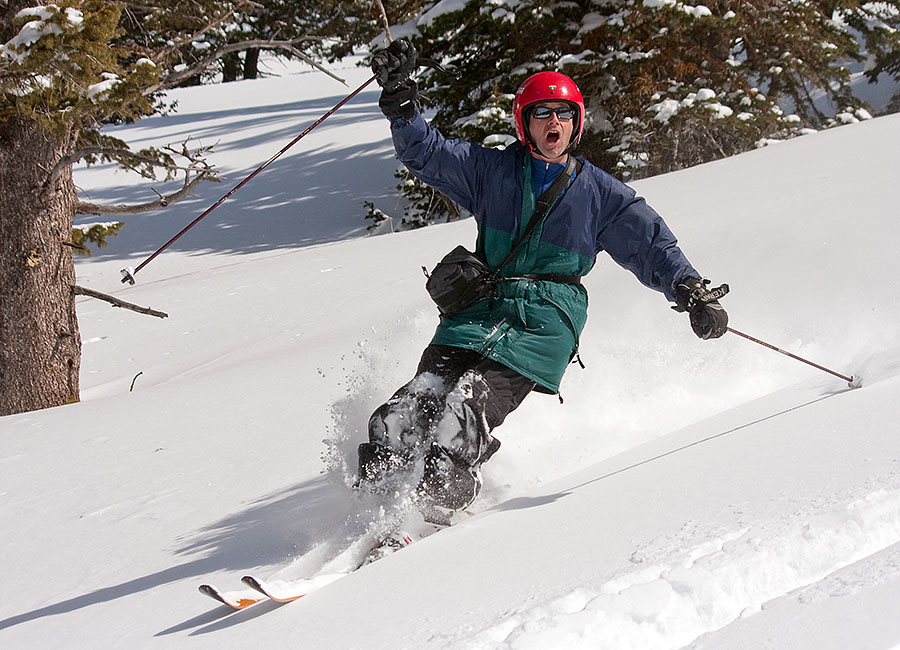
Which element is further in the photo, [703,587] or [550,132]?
[550,132]

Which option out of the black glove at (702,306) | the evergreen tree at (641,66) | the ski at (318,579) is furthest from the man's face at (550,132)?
the evergreen tree at (641,66)

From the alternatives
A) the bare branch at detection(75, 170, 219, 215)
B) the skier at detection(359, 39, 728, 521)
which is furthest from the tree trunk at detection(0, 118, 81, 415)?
the skier at detection(359, 39, 728, 521)

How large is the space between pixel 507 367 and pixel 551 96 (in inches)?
43.5

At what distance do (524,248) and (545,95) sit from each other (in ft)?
2.03

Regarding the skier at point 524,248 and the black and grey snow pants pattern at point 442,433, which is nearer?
the black and grey snow pants pattern at point 442,433

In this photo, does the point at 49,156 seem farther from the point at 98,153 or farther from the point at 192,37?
the point at 192,37

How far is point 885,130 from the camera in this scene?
30.0 ft

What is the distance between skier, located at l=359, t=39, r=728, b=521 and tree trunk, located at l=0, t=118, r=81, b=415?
178 inches

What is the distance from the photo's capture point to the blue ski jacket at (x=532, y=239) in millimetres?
3580

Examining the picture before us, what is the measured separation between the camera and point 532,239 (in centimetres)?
362

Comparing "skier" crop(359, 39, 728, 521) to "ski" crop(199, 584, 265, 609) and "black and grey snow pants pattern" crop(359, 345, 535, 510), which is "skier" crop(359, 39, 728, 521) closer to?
"black and grey snow pants pattern" crop(359, 345, 535, 510)

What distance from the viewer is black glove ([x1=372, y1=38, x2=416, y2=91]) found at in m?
3.49

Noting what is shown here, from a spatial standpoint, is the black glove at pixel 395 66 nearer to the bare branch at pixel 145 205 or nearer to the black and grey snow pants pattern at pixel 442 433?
the black and grey snow pants pattern at pixel 442 433

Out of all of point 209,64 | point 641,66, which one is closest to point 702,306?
point 209,64
